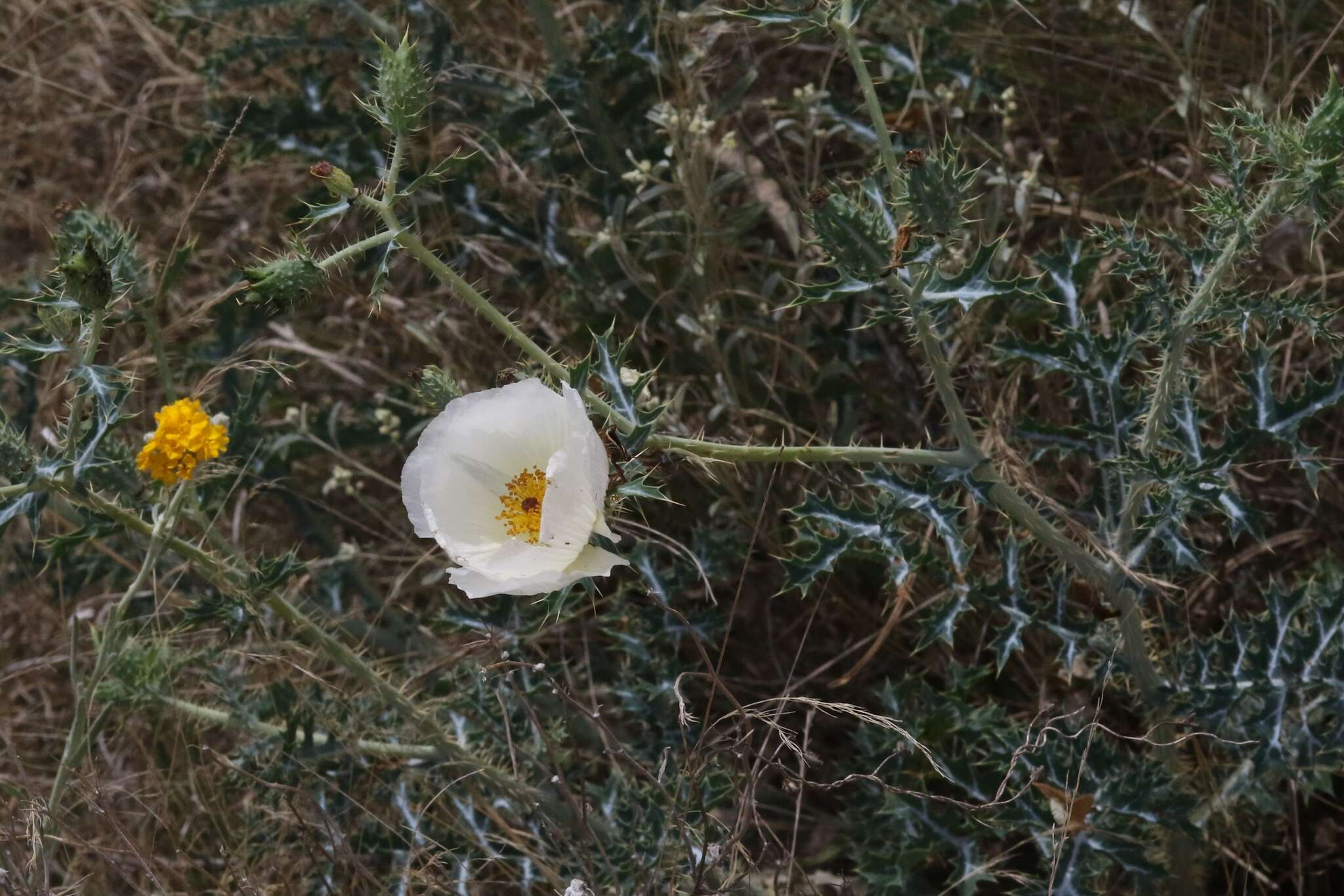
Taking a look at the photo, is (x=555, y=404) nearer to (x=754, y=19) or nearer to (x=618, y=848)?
(x=754, y=19)

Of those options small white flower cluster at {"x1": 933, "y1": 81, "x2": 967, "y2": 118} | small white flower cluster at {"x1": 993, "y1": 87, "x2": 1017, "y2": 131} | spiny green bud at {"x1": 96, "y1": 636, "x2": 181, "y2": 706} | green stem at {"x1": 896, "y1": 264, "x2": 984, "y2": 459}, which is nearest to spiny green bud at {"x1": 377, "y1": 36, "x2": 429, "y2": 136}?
green stem at {"x1": 896, "y1": 264, "x2": 984, "y2": 459}

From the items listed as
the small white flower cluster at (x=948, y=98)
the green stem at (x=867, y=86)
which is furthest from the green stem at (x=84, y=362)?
the small white flower cluster at (x=948, y=98)

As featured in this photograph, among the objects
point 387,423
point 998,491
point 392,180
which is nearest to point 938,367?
point 998,491

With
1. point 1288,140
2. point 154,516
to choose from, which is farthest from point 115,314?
point 1288,140

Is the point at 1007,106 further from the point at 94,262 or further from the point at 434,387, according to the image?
the point at 94,262

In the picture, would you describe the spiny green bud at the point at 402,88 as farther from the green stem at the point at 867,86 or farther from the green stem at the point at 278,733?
the green stem at the point at 278,733

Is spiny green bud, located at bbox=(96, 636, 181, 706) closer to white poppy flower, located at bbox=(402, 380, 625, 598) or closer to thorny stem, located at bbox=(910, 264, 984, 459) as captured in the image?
white poppy flower, located at bbox=(402, 380, 625, 598)
